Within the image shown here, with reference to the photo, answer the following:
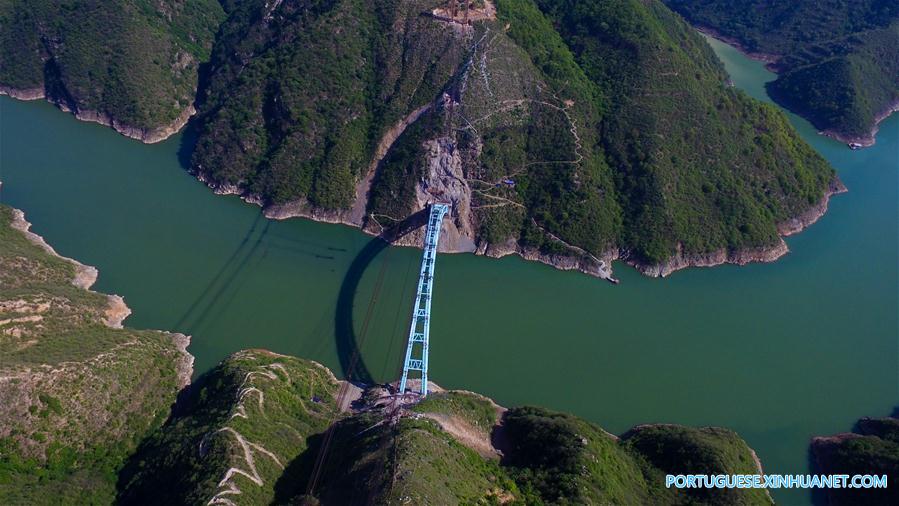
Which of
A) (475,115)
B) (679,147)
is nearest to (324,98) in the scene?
(475,115)

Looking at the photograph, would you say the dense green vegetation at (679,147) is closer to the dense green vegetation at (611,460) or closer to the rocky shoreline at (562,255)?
the rocky shoreline at (562,255)

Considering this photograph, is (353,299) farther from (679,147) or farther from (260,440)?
(679,147)

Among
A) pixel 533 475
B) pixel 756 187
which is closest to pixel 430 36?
pixel 756 187

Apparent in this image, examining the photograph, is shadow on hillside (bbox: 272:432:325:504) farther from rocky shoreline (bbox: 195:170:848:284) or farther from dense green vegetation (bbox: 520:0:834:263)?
dense green vegetation (bbox: 520:0:834:263)

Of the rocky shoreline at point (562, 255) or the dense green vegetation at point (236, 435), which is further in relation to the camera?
the rocky shoreline at point (562, 255)

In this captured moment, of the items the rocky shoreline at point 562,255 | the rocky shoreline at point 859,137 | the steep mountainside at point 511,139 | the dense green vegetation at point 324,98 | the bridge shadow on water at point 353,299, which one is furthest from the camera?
the rocky shoreline at point 859,137

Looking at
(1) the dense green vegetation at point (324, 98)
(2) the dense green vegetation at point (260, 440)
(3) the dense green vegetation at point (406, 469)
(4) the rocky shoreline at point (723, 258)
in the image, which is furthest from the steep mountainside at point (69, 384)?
(4) the rocky shoreline at point (723, 258)

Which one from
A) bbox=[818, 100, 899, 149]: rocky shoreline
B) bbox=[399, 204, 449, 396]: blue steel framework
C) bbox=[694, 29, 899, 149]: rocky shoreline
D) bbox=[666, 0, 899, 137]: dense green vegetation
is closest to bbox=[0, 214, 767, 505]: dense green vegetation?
bbox=[399, 204, 449, 396]: blue steel framework

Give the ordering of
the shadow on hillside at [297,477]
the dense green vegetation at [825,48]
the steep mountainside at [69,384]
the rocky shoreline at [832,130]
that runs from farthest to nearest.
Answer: the dense green vegetation at [825,48] < the rocky shoreline at [832,130] < the steep mountainside at [69,384] < the shadow on hillside at [297,477]
